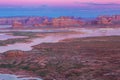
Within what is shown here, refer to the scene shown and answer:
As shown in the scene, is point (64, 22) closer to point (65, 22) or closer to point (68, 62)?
point (65, 22)

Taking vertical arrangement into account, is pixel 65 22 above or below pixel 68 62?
above

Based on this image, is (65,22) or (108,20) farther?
(108,20)

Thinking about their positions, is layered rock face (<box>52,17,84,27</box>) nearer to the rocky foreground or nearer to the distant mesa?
the distant mesa

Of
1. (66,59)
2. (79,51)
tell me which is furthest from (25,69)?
(79,51)

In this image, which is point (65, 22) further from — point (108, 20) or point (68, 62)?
point (68, 62)

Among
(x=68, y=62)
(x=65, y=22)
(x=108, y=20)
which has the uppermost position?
(x=65, y=22)

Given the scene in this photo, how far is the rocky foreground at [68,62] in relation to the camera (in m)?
18.4

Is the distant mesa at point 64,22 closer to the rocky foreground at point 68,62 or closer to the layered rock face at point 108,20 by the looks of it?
the layered rock face at point 108,20

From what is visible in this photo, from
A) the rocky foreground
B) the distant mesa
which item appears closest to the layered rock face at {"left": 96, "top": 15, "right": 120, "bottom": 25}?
the distant mesa

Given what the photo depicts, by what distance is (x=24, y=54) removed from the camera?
24.9 m

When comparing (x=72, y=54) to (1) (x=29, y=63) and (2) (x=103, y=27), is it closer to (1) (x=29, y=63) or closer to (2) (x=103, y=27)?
(1) (x=29, y=63)

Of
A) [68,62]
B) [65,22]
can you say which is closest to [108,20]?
[65,22]

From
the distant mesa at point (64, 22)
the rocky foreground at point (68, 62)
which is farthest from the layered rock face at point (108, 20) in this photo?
the rocky foreground at point (68, 62)

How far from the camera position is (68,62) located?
71.6 feet
